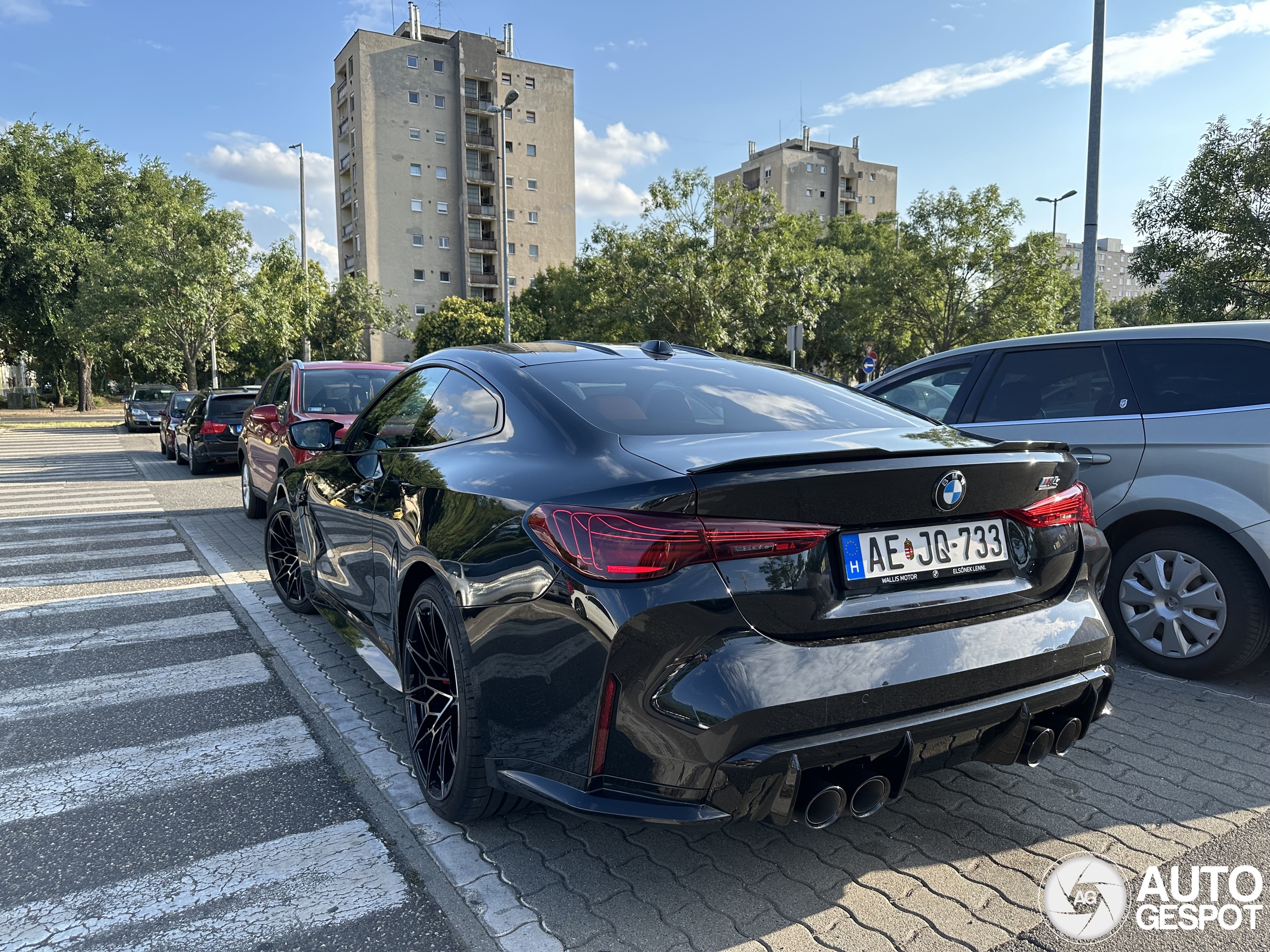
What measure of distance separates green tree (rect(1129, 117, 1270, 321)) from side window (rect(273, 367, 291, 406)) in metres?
17.8

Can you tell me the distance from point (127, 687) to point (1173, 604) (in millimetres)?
5103

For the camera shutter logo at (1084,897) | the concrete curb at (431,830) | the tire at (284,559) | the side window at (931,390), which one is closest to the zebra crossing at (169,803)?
the concrete curb at (431,830)

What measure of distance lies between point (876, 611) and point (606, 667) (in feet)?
2.29

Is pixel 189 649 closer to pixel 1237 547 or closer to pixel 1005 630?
pixel 1005 630

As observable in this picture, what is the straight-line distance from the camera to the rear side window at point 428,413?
10.4 ft

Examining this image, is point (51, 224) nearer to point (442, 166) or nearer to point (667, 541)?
point (442, 166)

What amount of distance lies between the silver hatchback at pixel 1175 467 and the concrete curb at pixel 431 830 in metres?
3.44

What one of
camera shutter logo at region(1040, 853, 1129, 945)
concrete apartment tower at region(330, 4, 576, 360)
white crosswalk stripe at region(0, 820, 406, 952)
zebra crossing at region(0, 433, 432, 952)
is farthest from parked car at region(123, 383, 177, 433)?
concrete apartment tower at region(330, 4, 576, 360)

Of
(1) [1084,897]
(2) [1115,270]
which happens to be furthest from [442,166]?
(2) [1115,270]

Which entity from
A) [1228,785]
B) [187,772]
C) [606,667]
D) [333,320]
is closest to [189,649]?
[187,772]

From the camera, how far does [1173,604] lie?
13.9 ft

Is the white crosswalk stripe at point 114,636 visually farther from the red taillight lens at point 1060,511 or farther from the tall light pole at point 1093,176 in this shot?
the tall light pole at point 1093,176

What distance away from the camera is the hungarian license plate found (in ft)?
7.39

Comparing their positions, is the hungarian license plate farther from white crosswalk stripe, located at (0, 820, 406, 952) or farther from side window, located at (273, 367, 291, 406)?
side window, located at (273, 367, 291, 406)
